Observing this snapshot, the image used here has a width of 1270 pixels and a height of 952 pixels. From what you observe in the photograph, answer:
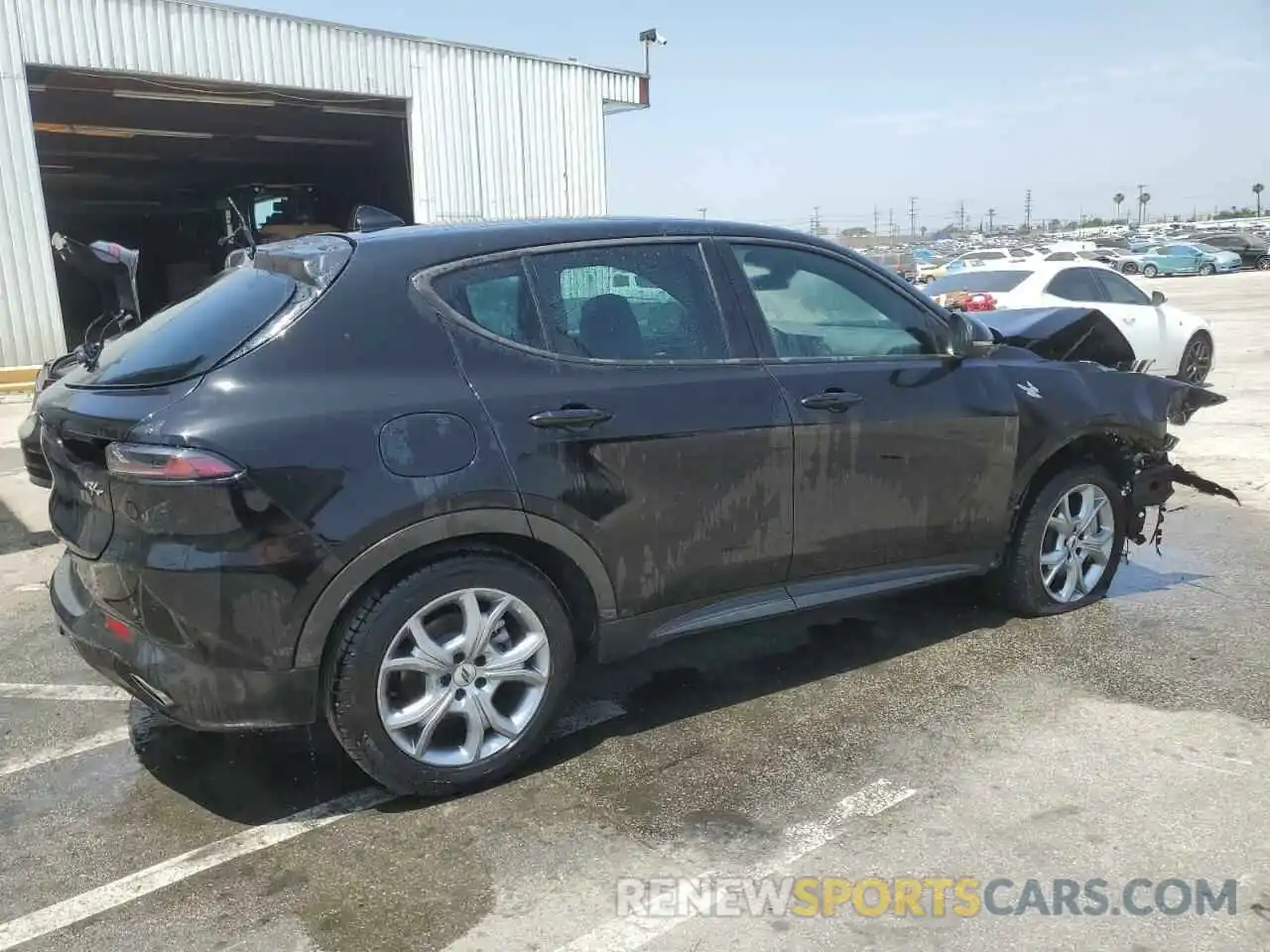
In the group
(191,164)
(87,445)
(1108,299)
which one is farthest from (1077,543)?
(191,164)

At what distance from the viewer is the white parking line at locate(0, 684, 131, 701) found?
4191 mm

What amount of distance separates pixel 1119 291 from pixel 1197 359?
1.37 meters

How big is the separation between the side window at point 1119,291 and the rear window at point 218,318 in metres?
10.7

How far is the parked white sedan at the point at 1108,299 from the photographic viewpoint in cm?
1150

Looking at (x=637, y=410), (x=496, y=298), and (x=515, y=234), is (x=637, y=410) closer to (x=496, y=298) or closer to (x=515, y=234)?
(x=496, y=298)

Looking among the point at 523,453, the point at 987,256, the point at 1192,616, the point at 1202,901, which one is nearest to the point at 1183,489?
the point at 1192,616

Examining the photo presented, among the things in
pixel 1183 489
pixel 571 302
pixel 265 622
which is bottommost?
pixel 1183 489

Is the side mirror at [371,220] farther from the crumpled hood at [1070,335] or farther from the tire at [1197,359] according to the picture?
the tire at [1197,359]

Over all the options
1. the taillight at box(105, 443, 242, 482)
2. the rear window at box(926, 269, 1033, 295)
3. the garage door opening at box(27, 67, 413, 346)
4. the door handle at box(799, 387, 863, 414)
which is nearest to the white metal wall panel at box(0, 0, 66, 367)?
the garage door opening at box(27, 67, 413, 346)

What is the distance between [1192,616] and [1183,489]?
312 centimetres

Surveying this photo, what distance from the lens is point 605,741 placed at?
369cm

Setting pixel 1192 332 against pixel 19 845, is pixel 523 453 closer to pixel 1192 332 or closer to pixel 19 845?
pixel 19 845

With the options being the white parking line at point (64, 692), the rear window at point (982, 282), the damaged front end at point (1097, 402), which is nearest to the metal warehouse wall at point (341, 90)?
the rear window at point (982, 282)

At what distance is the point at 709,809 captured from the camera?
10.5 ft
